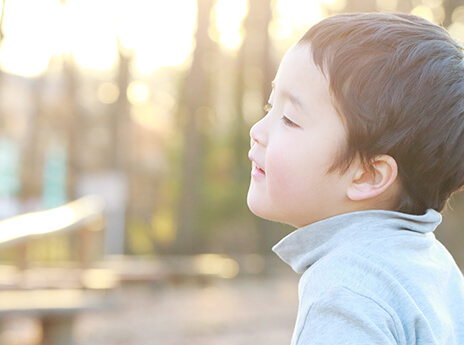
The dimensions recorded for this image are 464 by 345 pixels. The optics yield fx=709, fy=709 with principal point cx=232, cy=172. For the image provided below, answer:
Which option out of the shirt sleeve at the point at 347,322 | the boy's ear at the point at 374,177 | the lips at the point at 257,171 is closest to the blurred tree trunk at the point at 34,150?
the lips at the point at 257,171

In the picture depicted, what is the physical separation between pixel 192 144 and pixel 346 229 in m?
13.4

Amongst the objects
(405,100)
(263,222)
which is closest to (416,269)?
(405,100)

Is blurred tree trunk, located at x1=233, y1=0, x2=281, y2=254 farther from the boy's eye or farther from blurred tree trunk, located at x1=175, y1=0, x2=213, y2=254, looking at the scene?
the boy's eye

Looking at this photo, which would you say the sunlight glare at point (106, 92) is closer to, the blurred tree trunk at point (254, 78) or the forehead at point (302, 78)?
the blurred tree trunk at point (254, 78)

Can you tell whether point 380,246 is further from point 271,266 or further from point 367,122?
point 271,266

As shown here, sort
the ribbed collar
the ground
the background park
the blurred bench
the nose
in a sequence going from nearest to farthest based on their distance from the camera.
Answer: the ribbed collar, the nose, the blurred bench, the ground, the background park

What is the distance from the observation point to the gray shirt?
41.6 inches

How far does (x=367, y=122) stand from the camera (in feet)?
4.04

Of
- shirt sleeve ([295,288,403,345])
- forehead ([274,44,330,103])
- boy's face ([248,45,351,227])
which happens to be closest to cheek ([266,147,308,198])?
boy's face ([248,45,351,227])

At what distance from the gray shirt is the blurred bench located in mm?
2960

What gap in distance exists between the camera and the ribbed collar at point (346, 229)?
1.22 meters

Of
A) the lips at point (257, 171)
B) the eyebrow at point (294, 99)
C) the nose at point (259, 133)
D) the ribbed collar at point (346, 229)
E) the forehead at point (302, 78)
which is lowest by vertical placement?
the ribbed collar at point (346, 229)

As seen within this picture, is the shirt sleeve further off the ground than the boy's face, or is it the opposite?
the boy's face

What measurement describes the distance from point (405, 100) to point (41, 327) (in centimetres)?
342
